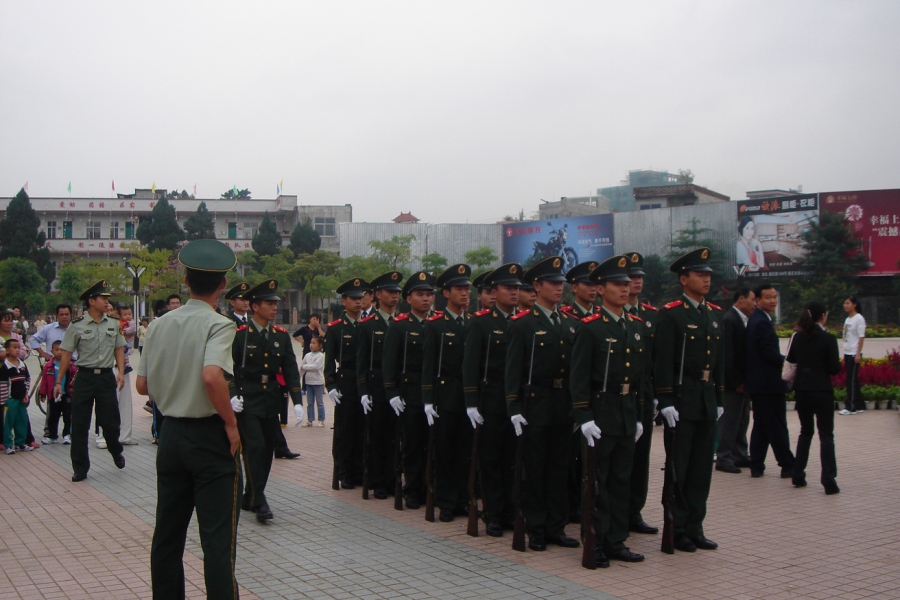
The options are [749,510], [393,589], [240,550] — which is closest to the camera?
[393,589]

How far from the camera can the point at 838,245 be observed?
146ft

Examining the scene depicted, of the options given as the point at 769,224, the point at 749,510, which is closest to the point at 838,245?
the point at 769,224

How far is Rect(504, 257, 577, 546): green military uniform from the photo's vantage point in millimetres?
5809

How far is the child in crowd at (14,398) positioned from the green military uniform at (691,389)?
336 inches

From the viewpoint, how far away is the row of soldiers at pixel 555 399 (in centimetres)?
549

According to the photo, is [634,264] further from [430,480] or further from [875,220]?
[875,220]

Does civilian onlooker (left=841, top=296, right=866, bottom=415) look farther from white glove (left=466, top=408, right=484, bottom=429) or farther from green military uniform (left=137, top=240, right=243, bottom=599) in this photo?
green military uniform (left=137, top=240, right=243, bottom=599)

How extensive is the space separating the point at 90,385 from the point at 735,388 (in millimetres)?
7277

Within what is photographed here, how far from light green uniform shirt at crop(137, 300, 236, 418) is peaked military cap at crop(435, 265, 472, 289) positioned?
342 centimetres

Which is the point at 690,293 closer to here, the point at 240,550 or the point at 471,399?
the point at 471,399

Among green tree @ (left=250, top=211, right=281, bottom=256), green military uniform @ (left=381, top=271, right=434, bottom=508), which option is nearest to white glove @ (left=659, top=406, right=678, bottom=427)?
green military uniform @ (left=381, top=271, right=434, bottom=508)

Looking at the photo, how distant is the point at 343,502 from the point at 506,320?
252 centimetres

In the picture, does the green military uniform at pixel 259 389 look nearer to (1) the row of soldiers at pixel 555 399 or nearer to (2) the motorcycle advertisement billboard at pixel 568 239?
(1) the row of soldiers at pixel 555 399

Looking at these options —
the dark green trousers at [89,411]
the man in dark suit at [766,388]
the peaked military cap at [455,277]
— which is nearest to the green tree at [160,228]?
the dark green trousers at [89,411]
